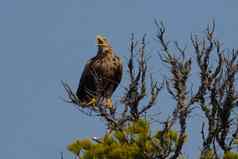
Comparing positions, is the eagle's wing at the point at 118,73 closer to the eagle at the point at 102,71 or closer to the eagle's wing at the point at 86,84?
the eagle at the point at 102,71

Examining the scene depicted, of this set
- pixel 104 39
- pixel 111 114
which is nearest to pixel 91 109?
pixel 111 114

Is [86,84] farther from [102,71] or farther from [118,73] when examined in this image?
[118,73]

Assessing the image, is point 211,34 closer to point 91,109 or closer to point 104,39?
point 91,109

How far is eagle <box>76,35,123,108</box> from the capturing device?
60.1 feet

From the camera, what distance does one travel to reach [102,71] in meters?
18.8

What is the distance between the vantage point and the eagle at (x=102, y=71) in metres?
18.3

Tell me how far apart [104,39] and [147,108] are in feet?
16.2

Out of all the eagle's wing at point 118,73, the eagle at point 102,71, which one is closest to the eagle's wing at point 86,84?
the eagle at point 102,71

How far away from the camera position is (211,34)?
47.9 ft

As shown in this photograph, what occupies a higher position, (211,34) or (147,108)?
(211,34)

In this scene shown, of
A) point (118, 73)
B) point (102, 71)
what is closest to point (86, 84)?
point (102, 71)

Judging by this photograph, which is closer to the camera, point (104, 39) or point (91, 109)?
point (91, 109)

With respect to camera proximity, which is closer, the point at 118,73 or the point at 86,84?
the point at 86,84

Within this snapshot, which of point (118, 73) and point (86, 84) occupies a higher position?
point (118, 73)
